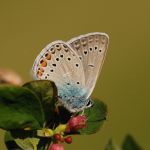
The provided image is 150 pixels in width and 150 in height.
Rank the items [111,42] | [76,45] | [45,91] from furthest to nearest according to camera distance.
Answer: [111,42]
[76,45]
[45,91]

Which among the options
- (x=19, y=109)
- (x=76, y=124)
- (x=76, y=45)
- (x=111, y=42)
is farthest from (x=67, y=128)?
(x=111, y=42)

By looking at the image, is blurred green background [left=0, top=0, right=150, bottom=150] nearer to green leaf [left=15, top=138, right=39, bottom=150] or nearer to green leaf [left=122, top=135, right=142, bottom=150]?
green leaf [left=122, top=135, right=142, bottom=150]

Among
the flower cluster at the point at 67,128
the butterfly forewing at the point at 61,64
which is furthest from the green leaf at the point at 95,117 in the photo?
the butterfly forewing at the point at 61,64

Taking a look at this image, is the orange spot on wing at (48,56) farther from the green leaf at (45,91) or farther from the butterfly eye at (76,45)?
the green leaf at (45,91)

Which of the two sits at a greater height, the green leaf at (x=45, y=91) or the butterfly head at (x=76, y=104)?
the green leaf at (x=45, y=91)

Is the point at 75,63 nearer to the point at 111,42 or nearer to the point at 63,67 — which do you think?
the point at 63,67

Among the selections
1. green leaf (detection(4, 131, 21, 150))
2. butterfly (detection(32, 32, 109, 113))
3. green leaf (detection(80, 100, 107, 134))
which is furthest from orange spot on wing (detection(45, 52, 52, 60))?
green leaf (detection(4, 131, 21, 150))
